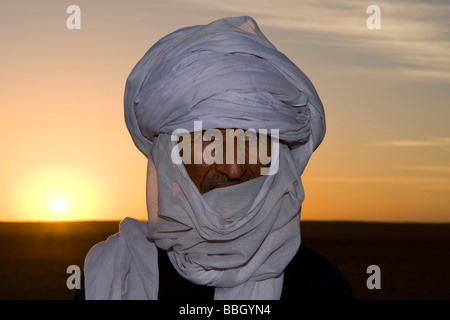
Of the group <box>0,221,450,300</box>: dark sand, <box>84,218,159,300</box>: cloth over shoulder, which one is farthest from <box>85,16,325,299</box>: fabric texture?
<box>0,221,450,300</box>: dark sand

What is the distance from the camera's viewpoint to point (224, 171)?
3.55 m

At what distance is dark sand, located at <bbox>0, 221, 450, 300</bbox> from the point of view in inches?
669

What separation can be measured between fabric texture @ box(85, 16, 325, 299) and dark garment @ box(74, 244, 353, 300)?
0.06m

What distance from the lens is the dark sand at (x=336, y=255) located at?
55.8 ft

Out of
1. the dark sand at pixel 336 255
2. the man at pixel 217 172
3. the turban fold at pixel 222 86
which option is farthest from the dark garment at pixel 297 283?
the dark sand at pixel 336 255

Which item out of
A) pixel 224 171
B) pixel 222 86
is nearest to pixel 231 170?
pixel 224 171

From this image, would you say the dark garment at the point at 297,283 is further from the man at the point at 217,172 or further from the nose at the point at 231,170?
the nose at the point at 231,170

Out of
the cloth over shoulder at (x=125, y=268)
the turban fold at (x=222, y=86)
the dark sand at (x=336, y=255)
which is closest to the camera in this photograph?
the turban fold at (x=222, y=86)

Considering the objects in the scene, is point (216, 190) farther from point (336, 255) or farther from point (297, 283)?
point (336, 255)

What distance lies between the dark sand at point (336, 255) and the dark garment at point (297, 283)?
1196 cm

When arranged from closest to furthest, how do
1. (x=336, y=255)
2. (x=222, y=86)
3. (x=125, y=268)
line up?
(x=222, y=86) < (x=125, y=268) < (x=336, y=255)

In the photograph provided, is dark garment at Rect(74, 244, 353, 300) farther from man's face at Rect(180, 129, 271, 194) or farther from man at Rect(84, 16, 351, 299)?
man's face at Rect(180, 129, 271, 194)

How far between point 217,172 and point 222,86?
1.23 feet

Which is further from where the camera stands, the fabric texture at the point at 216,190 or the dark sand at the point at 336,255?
the dark sand at the point at 336,255
